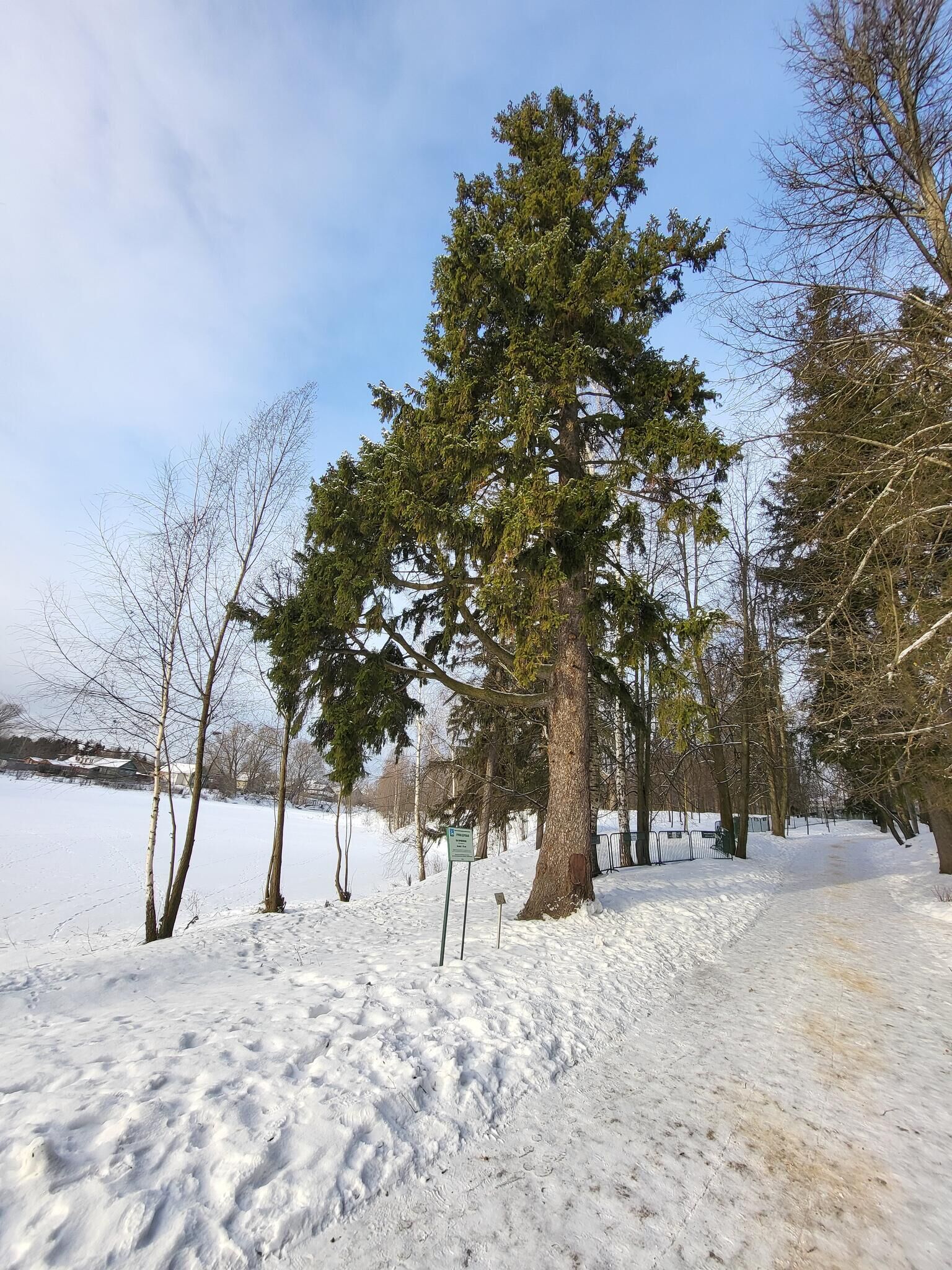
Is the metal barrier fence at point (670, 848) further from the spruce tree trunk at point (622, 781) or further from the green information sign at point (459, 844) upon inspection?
the green information sign at point (459, 844)

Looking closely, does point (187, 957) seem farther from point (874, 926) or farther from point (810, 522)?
point (810, 522)

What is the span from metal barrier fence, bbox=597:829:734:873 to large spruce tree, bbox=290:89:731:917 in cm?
935

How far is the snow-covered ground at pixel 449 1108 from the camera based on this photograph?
2.26m

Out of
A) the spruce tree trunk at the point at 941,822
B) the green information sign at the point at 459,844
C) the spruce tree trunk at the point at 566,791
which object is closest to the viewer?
the green information sign at the point at 459,844

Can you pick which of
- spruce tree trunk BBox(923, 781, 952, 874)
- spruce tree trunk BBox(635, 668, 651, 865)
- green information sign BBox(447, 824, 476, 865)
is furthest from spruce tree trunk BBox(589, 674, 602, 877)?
spruce tree trunk BBox(923, 781, 952, 874)

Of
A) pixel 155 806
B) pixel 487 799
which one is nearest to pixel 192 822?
pixel 155 806

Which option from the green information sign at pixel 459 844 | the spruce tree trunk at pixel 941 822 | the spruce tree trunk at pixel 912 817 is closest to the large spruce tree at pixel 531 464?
the green information sign at pixel 459 844

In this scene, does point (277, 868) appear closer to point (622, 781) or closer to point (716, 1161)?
point (622, 781)

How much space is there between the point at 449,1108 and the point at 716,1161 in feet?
4.75

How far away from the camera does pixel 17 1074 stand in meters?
Answer: 3.06

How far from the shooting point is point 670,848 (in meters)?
19.3

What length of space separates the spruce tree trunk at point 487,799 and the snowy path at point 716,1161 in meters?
11.0

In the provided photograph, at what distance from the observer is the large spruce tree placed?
7102 mm

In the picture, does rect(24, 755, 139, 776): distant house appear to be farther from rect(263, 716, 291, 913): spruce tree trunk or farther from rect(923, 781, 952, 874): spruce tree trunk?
rect(923, 781, 952, 874): spruce tree trunk
